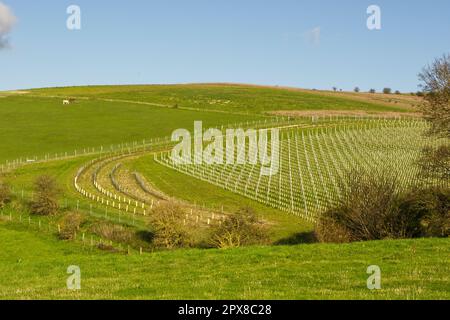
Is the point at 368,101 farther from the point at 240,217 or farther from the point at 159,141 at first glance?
the point at 240,217

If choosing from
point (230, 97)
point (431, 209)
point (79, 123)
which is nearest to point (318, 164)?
point (431, 209)

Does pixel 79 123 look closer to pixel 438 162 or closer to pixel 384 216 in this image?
pixel 438 162

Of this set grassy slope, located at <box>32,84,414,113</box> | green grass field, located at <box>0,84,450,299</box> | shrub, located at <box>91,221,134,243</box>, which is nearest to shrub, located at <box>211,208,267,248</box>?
green grass field, located at <box>0,84,450,299</box>

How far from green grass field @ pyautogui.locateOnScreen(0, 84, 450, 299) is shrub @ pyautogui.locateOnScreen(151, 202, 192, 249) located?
4.79 feet

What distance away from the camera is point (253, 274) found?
1797cm

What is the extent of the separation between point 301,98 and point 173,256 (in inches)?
5440

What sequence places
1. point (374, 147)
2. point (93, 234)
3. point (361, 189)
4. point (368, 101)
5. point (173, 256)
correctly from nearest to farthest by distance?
point (173, 256) < point (361, 189) < point (93, 234) < point (374, 147) < point (368, 101)

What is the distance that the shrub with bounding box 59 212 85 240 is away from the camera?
44531 millimetres

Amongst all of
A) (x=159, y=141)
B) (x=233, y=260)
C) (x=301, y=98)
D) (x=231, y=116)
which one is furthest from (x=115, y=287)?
(x=301, y=98)

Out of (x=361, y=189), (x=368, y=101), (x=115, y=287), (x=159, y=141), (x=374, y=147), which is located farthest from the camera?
(x=368, y=101)

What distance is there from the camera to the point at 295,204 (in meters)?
55.6

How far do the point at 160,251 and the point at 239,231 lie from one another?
676cm

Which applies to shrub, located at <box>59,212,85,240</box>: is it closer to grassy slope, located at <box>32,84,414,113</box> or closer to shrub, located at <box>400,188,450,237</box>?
shrub, located at <box>400,188,450,237</box>

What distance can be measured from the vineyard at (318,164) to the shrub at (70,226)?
63.5 ft
